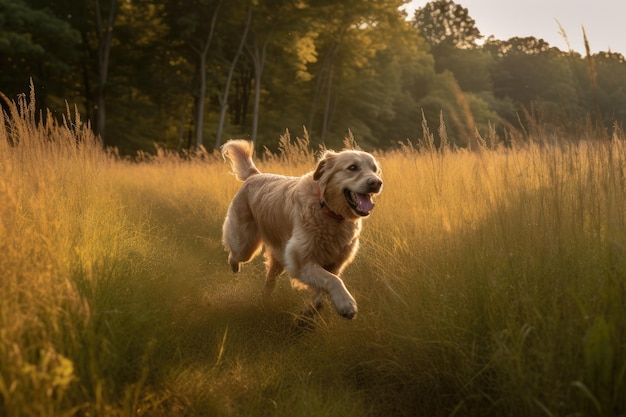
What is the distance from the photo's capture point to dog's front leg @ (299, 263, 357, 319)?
340 cm

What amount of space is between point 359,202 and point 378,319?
3.45ft

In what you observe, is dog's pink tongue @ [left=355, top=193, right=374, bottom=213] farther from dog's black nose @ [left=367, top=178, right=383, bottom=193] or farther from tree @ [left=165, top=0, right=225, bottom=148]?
tree @ [left=165, top=0, right=225, bottom=148]

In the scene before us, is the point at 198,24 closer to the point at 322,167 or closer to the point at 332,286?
the point at 322,167

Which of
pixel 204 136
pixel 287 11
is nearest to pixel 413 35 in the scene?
pixel 287 11

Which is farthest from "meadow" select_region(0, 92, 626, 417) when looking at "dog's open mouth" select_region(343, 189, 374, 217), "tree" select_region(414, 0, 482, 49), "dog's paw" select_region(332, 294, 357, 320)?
"tree" select_region(414, 0, 482, 49)

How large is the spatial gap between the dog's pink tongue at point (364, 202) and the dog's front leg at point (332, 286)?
1.81ft

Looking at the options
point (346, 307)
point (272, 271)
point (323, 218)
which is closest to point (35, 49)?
point (272, 271)

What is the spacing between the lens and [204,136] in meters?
30.4

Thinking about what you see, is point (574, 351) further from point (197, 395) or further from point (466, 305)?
point (197, 395)

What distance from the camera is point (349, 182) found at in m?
4.12

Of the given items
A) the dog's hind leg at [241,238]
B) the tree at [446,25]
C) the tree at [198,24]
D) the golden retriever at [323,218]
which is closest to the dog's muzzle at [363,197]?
the golden retriever at [323,218]

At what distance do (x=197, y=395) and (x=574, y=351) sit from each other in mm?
1743

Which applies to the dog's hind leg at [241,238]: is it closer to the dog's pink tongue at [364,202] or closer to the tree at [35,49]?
the dog's pink tongue at [364,202]

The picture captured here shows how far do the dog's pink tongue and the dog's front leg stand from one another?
55cm
